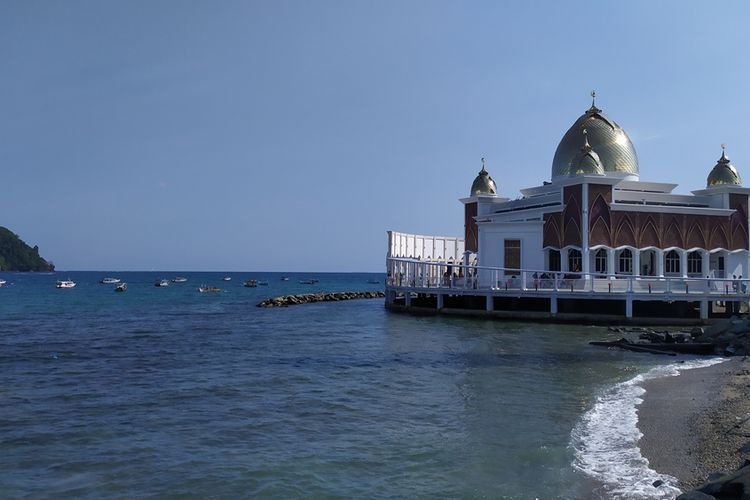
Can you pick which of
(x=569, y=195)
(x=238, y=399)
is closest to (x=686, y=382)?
(x=238, y=399)

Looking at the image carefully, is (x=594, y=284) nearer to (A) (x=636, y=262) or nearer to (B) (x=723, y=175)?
(A) (x=636, y=262)

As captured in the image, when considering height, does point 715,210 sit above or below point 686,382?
above

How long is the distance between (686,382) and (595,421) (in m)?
5.79

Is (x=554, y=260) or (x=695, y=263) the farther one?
(x=695, y=263)

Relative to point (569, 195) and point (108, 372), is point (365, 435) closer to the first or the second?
point (108, 372)

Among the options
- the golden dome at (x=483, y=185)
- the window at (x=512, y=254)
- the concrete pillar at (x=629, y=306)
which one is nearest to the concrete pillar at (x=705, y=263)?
the concrete pillar at (x=629, y=306)

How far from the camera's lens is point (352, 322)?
4031cm

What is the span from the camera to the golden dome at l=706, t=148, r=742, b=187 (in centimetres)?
4378

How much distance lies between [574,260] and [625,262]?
327 centimetres

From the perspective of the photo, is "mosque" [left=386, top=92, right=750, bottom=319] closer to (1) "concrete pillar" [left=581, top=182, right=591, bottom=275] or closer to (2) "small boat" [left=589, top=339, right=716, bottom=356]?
(1) "concrete pillar" [left=581, top=182, right=591, bottom=275]

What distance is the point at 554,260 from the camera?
41938 mm

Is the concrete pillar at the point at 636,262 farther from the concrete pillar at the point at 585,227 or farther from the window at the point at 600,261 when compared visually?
the concrete pillar at the point at 585,227

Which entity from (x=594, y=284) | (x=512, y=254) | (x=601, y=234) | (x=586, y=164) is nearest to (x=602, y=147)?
(x=586, y=164)

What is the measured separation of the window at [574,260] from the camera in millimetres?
40750
